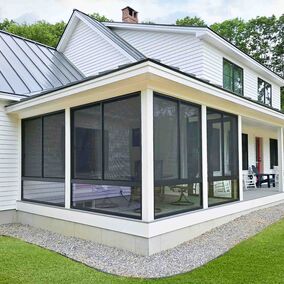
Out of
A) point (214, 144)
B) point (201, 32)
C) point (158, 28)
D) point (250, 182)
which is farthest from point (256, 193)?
point (158, 28)

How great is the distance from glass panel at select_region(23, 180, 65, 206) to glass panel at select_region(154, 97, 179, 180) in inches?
106

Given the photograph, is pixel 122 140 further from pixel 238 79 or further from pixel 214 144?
pixel 238 79

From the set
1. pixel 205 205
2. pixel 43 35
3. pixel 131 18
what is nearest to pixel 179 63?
pixel 131 18

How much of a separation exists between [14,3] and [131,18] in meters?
20.0

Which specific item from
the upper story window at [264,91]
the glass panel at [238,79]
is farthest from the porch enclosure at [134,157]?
the upper story window at [264,91]

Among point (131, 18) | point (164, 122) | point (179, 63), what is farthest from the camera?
point (131, 18)

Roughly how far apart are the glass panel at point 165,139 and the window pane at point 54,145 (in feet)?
8.32

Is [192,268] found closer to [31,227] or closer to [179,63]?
[31,227]

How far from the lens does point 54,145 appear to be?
7.51 m

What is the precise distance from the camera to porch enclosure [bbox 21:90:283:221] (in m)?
5.59

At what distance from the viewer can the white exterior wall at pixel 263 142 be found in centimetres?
1469

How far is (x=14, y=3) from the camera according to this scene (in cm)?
2952

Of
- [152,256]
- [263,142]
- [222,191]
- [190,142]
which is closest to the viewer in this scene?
[152,256]

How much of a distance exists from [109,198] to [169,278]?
2.52 metres
